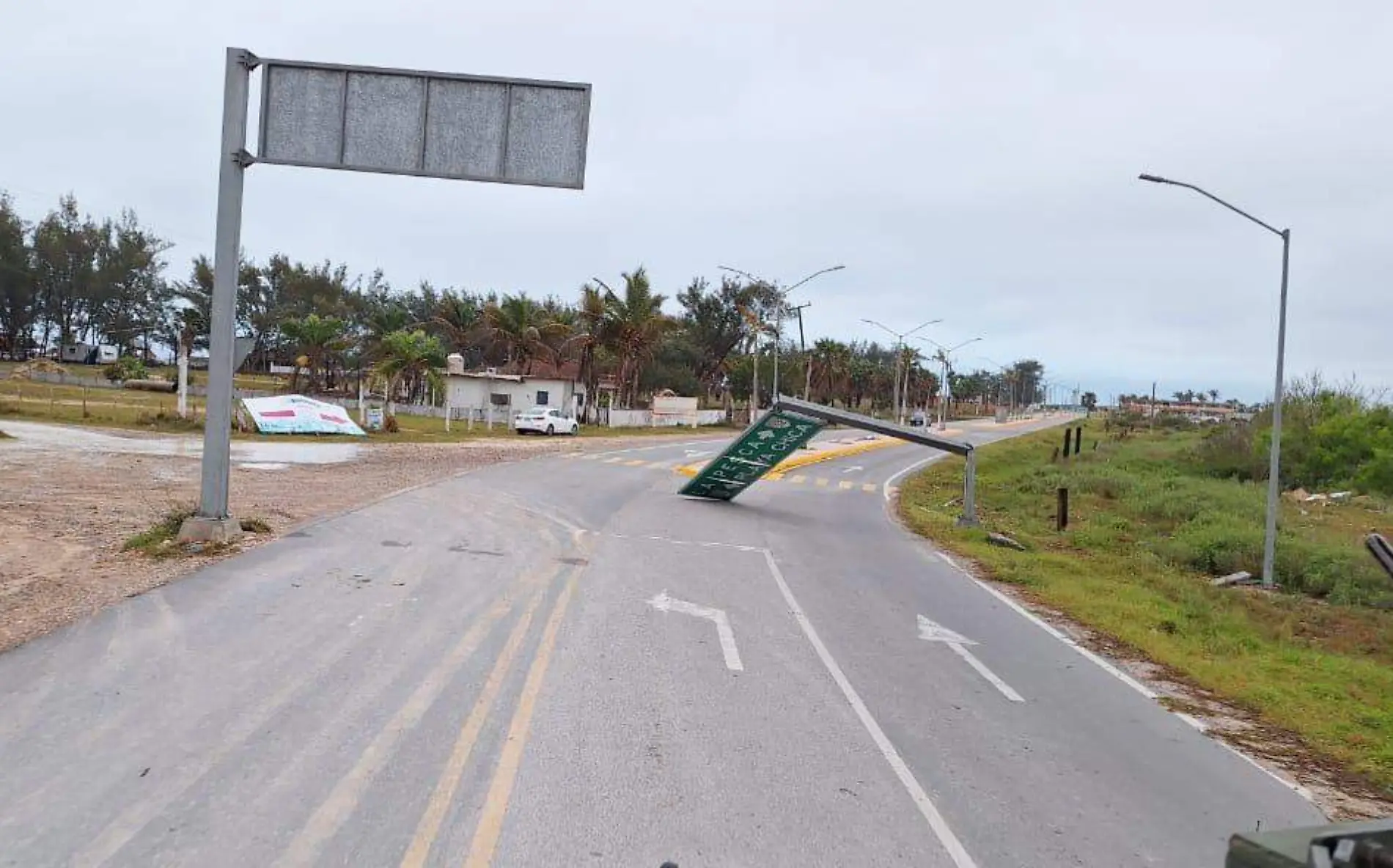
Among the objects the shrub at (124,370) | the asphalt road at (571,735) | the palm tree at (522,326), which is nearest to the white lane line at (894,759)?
the asphalt road at (571,735)

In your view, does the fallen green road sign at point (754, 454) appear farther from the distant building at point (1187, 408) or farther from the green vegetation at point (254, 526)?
the distant building at point (1187, 408)

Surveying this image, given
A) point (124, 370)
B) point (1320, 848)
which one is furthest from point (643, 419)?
point (1320, 848)

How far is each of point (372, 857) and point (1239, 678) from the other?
31.3ft

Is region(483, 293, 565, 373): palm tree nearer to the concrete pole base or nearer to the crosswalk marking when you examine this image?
the crosswalk marking

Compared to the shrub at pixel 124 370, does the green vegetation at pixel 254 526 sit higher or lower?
→ lower

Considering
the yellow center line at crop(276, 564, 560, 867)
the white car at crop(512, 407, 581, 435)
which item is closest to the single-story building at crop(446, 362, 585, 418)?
the white car at crop(512, 407, 581, 435)

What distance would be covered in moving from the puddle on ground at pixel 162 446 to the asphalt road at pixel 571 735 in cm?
1637

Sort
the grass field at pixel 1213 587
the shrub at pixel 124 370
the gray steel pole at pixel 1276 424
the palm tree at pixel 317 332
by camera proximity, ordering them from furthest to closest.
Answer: the shrub at pixel 124 370
the palm tree at pixel 317 332
the gray steel pole at pixel 1276 424
the grass field at pixel 1213 587

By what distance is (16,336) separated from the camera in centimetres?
8444

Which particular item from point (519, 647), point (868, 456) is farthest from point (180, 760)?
point (868, 456)

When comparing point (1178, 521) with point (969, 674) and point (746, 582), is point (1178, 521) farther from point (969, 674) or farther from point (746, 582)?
point (969, 674)

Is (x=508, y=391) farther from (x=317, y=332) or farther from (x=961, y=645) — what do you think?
(x=961, y=645)

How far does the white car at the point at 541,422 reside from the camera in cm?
5047

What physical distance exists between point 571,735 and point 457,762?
0.88 meters
